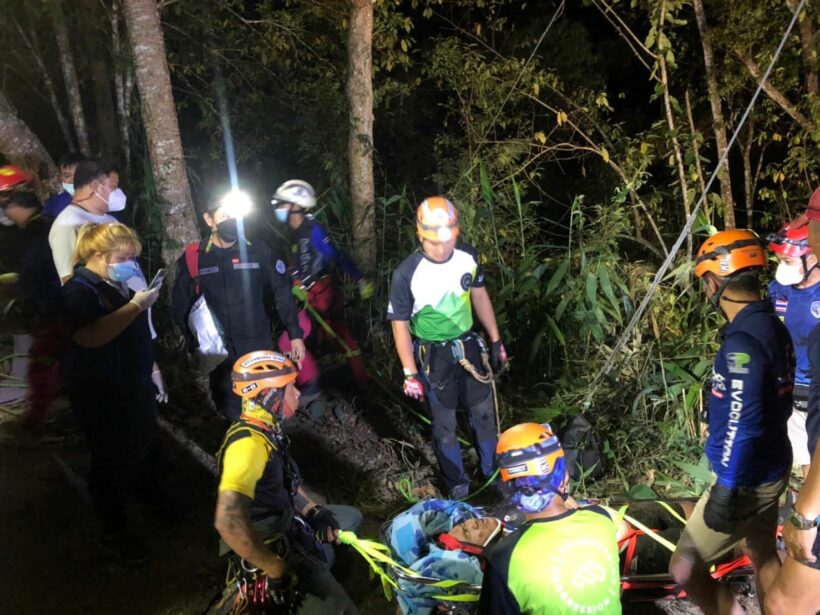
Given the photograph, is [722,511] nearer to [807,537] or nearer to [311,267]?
[807,537]

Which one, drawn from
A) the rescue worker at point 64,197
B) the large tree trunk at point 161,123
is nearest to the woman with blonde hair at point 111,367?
the rescue worker at point 64,197

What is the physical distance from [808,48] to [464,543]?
5.82m

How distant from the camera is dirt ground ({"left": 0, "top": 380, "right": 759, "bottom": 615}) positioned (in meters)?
3.21

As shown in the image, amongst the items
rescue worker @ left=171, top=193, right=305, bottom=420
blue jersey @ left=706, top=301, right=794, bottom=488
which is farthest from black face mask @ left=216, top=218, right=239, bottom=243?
blue jersey @ left=706, top=301, right=794, bottom=488

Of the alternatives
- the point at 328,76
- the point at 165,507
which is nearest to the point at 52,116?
the point at 328,76

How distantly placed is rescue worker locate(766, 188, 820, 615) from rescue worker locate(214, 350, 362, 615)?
1.68 meters

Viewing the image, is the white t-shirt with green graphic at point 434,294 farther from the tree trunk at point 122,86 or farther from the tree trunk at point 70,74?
the tree trunk at point 122,86

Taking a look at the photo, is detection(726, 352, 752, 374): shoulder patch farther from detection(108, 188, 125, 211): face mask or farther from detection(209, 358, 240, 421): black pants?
detection(108, 188, 125, 211): face mask

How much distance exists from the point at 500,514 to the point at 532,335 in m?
2.30

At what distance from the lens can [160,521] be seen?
378 cm

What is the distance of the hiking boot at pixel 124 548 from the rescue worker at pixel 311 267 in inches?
67.3

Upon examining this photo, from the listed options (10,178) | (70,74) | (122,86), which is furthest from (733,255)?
(70,74)

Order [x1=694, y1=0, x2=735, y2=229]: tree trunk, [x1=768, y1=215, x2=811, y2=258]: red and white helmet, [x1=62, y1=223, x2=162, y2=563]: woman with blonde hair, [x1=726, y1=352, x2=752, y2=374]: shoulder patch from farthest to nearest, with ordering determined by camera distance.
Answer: [x1=694, y1=0, x2=735, y2=229]: tree trunk → [x1=768, y1=215, x2=811, y2=258]: red and white helmet → [x1=62, y1=223, x2=162, y2=563]: woman with blonde hair → [x1=726, y1=352, x2=752, y2=374]: shoulder patch

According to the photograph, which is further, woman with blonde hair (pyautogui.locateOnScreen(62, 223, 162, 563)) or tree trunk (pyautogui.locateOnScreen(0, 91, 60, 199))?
tree trunk (pyautogui.locateOnScreen(0, 91, 60, 199))
